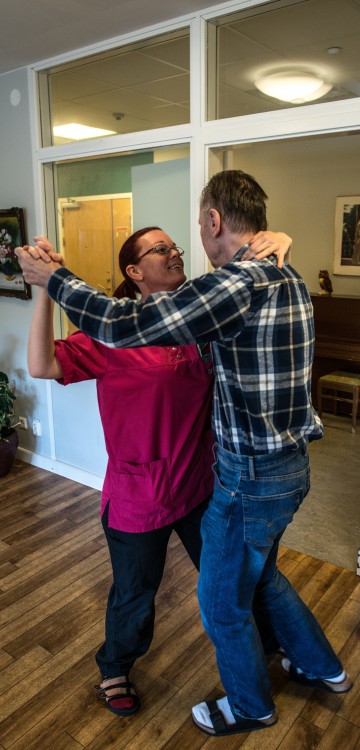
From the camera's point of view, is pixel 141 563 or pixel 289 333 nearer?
pixel 289 333

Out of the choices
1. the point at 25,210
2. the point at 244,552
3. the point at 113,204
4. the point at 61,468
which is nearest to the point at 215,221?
the point at 244,552

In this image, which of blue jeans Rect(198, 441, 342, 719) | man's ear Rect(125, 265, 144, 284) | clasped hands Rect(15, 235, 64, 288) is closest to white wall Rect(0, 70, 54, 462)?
man's ear Rect(125, 265, 144, 284)

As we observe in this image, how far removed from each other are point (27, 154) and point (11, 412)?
1596 mm

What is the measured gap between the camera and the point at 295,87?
2.32 metres

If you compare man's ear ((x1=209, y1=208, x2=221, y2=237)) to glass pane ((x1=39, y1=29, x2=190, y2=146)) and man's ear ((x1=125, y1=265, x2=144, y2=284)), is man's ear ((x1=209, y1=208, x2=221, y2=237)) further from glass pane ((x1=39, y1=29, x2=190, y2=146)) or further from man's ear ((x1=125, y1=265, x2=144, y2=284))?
glass pane ((x1=39, y1=29, x2=190, y2=146))

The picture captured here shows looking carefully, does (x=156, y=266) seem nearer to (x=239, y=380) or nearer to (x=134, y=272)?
(x=134, y=272)

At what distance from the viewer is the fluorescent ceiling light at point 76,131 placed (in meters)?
3.13

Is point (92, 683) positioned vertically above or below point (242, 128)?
below

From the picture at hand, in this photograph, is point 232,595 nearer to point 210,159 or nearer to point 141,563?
point 141,563

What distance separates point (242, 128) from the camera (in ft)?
7.95

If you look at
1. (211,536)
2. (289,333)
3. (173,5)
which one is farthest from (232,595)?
(173,5)

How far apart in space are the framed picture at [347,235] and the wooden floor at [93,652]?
340cm

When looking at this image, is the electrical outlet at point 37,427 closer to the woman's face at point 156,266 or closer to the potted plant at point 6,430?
the potted plant at point 6,430

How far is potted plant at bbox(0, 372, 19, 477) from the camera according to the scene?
11.7 feet
